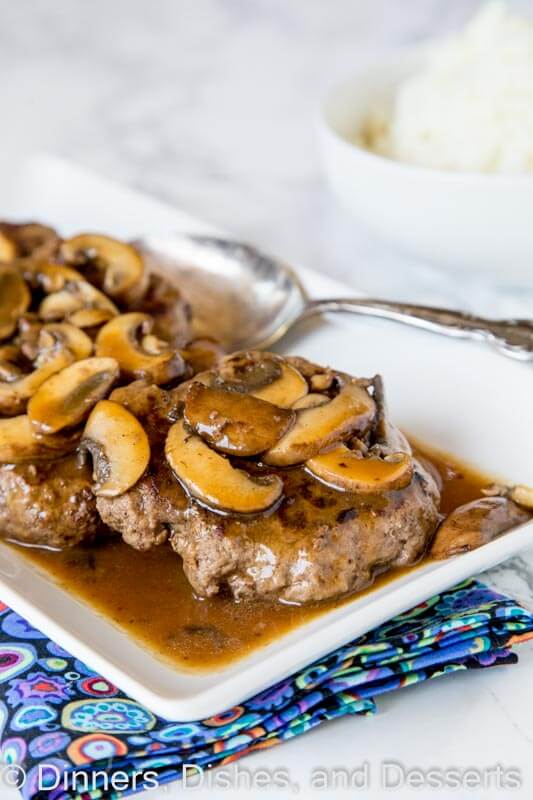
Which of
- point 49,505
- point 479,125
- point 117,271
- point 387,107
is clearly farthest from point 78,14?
point 49,505

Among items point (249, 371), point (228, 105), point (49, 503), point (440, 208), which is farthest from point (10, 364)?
point (228, 105)

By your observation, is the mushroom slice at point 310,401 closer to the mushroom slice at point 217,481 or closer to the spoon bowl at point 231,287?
the mushroom slice at point 217,481

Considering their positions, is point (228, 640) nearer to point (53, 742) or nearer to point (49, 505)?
point (53, 742)

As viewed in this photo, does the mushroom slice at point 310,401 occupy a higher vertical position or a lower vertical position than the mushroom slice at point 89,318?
higher

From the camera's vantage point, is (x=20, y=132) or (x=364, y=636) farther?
(x=20, y=132)

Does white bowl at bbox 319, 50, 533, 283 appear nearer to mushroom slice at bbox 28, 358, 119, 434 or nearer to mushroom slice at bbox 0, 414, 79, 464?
mushroom slice at bbox 28, 358, 119, 434

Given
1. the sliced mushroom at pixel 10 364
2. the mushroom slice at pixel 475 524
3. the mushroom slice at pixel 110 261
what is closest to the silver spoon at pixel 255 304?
the mushroom slice at pixel 110 261

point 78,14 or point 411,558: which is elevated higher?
point 411,558

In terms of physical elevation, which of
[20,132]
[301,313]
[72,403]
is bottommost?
[20,132]
